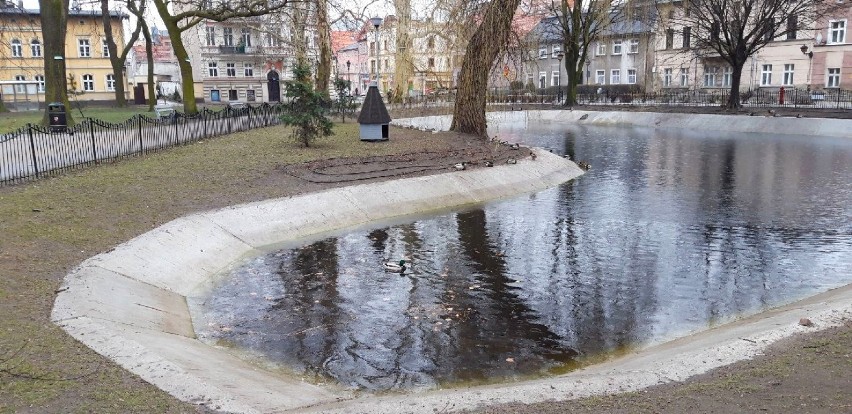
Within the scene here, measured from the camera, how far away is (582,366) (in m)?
8.10

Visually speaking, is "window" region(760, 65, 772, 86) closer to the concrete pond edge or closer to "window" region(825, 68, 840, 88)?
"window" region(825, 68, 840, 88)

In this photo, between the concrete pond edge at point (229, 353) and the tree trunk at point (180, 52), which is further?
the tree trunk at point (180, 52)

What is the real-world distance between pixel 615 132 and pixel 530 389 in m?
35.9

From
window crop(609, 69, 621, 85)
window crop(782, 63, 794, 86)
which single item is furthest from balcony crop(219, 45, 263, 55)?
window crop(782, 63, 794, 86)

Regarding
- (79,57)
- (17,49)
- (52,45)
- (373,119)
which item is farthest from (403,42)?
(17,49)

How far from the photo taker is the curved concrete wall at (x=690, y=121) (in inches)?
1363

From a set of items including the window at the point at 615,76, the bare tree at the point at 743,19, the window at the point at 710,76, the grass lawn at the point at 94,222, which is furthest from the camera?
the window at the point at 615,76

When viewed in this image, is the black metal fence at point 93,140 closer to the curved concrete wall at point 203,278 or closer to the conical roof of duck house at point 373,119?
the curved concrete wall at point 203,278

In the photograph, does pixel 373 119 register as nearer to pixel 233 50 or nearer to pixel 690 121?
pixel 690 121

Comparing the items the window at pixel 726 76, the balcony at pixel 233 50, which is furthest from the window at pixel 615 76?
the balcony at pixel 233 50

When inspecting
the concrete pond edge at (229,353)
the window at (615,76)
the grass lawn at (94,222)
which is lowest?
the concrete pond edge at (229,353)

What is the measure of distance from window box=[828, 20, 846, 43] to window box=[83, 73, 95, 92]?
Answer: 6027 cm

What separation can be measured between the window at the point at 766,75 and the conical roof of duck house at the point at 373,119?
40.8m

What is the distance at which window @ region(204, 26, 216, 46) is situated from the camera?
6862 centimetres
